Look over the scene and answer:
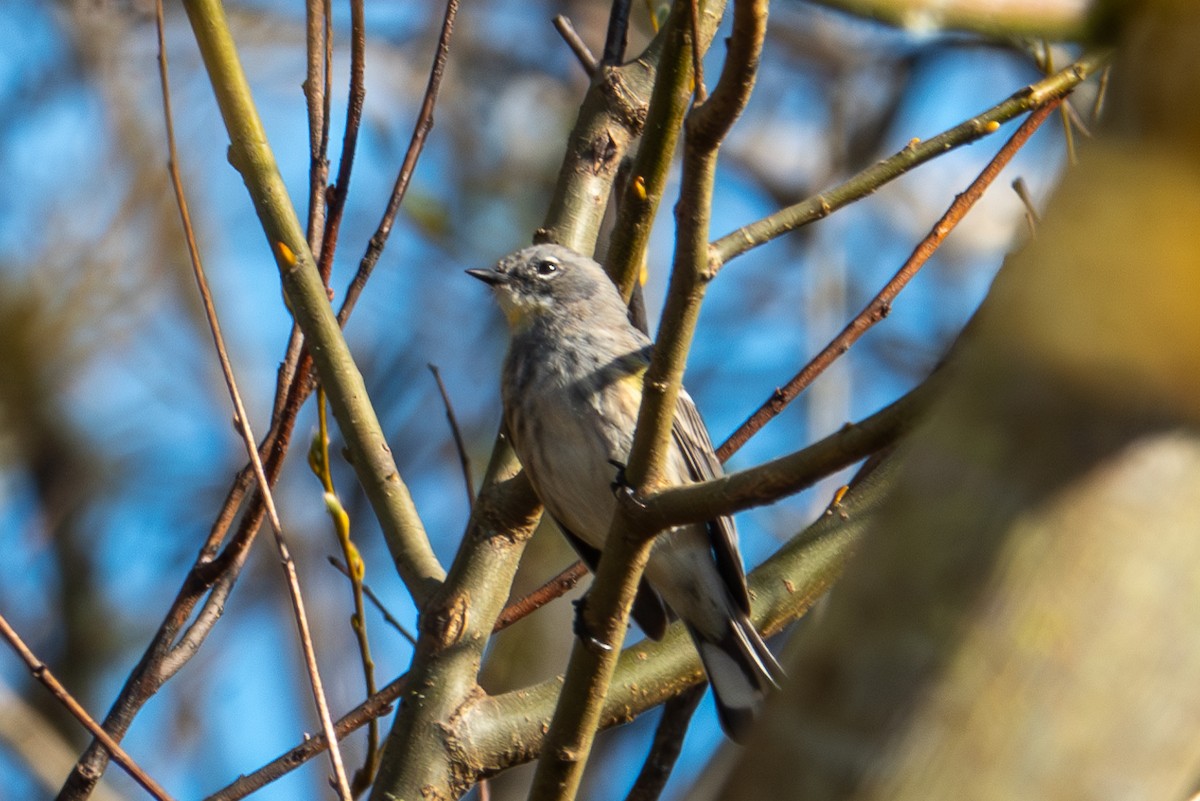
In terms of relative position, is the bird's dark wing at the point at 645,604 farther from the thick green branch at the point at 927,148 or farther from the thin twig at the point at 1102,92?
the thin twig at the point at 1102,92

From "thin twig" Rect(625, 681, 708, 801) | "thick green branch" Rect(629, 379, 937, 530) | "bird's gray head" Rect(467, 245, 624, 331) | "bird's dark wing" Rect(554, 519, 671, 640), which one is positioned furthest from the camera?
"bird's gray head" Rect(467, 245, 624, 331)

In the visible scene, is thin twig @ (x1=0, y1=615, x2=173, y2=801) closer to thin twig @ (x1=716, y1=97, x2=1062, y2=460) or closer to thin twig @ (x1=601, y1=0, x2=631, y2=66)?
thin twig @ (x1=716, y1=97, x2=1062, y2=460)

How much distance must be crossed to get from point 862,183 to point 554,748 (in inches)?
60.3

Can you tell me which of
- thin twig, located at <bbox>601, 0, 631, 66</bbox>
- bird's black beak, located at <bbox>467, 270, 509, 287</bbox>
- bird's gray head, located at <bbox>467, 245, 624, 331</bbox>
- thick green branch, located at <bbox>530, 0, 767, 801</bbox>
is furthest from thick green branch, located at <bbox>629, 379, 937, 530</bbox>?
bird's black beak, located at <bbox>467, 270, 509, 287</bbox>

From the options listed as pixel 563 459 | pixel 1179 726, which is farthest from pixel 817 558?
pixel 1179 726

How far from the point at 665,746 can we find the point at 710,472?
1.11 metres

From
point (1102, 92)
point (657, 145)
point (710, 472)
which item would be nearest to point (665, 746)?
point (710, 472)

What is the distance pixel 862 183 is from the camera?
10.5 feet

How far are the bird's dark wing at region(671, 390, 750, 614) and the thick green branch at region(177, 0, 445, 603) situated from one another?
3.42 ft

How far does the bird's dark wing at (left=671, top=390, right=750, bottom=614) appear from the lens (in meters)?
4.15

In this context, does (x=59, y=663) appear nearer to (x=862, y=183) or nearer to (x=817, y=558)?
(x=817, y=558)

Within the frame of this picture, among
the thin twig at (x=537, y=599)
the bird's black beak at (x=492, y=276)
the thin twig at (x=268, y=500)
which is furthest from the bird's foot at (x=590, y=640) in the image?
the bird's black beak at (x=492, y=276)

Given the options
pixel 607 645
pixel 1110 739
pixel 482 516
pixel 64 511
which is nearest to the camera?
pixel 1110 739

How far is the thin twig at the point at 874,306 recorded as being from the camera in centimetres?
339
